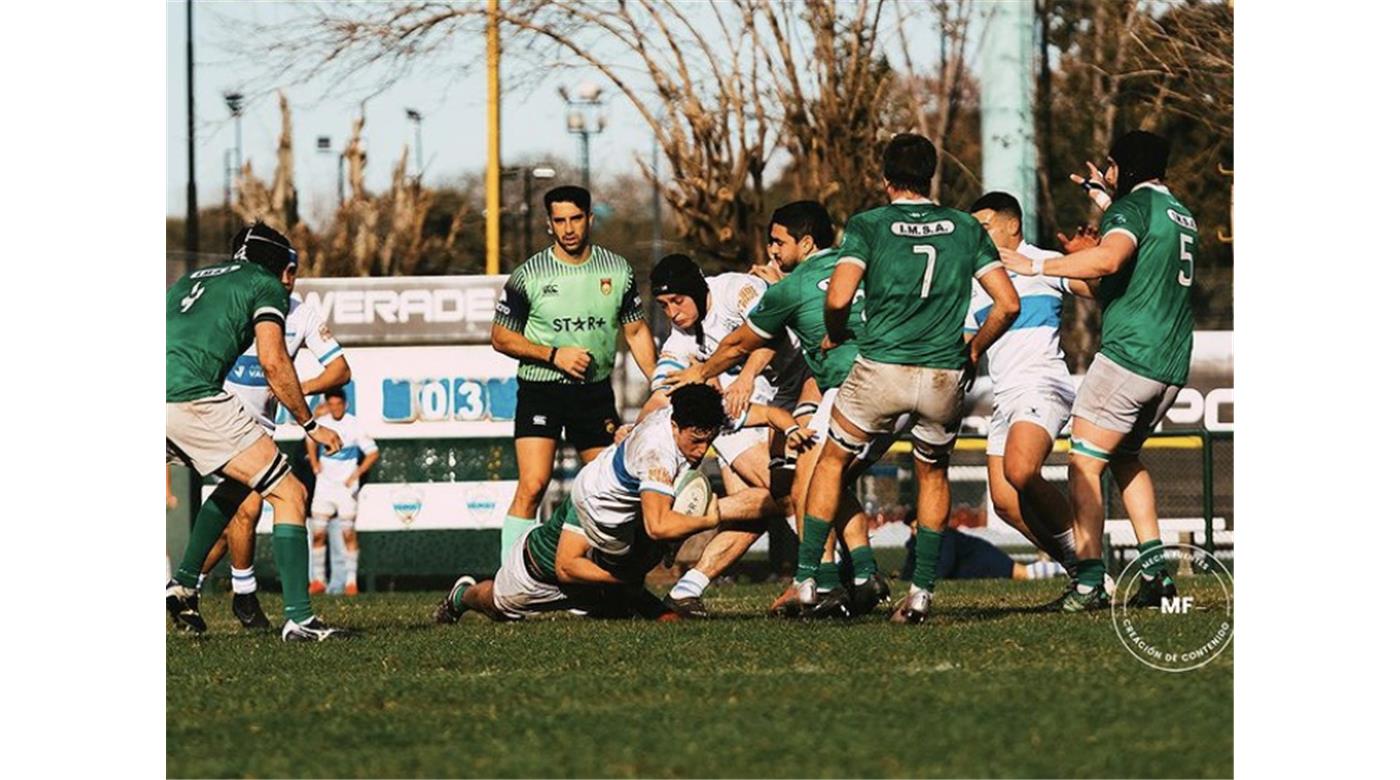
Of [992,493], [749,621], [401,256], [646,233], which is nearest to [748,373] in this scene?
[749,621]

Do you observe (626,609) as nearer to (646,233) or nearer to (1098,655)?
(1098,655)

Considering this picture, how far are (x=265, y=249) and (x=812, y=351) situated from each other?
267 cm

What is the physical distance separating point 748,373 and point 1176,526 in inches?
281

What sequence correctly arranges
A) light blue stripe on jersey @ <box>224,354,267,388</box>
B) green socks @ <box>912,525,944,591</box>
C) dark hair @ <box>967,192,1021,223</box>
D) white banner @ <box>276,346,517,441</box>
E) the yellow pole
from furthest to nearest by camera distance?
1. the yellow pole
2. white banner @ <box>276,346,517,441</box>
3. light blue stripe on jersey @ <box>224,354,267,388</box>
4. dark hair @ <box>967,192,1021,223</box>
5. green socks @ <box>912,525,944,591</box>

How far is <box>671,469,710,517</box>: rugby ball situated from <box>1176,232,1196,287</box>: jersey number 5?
7.63 feet

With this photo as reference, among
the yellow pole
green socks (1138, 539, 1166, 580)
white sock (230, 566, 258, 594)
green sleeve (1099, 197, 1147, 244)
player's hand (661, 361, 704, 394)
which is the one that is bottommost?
white sock (230, 566, 258, 594)

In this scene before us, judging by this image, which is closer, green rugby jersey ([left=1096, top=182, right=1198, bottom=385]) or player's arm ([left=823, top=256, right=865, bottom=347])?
player's arm ([left=823, top=256, right=865, bottom=347])

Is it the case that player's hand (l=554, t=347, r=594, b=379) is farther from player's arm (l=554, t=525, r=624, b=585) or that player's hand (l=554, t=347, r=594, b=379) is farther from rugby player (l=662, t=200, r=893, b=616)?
player's arm (l=554, t=525, r=624, b=585)

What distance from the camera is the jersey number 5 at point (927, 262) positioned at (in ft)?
33.1

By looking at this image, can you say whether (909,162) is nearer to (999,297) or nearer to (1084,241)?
(999,297)

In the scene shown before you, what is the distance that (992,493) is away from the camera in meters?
12.5

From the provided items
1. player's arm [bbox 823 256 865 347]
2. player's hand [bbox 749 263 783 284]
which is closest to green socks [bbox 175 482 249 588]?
player's hand [bbox 749 263 783 284]

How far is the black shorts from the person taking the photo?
12.2m
